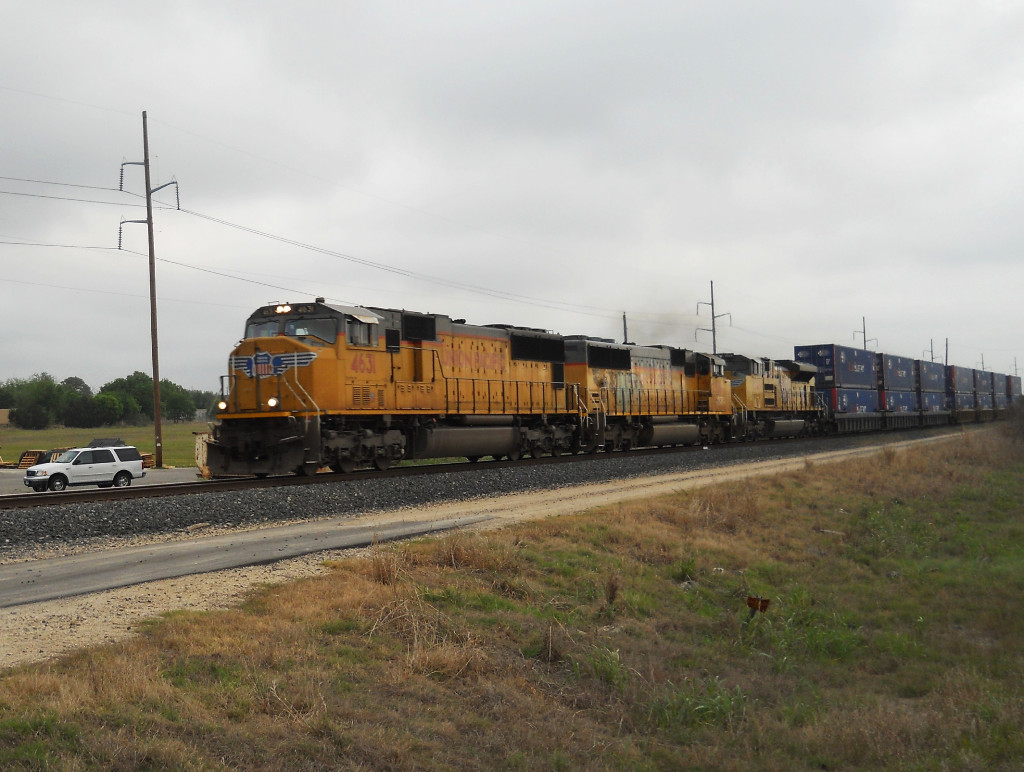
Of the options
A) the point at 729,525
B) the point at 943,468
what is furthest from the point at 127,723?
the point at 943,468

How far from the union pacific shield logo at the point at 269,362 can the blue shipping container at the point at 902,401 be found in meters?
40.6

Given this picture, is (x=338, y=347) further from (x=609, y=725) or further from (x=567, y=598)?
(x=609, y=725)

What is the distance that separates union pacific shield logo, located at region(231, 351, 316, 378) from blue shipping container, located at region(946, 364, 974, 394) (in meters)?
54.0

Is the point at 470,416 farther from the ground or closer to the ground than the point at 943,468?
farther from the ground

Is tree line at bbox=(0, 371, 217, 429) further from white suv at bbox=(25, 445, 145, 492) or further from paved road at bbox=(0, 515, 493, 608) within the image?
paved road at bbox=(0, 515, 493, 608)

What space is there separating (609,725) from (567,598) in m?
3.23

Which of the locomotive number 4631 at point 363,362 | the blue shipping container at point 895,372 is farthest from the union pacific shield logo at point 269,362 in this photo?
the blue shipping container at point 895,372

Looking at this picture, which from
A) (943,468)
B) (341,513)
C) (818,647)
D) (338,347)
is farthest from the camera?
(943,468)

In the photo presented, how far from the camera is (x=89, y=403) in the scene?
112m

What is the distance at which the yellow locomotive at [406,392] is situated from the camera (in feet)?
58.1

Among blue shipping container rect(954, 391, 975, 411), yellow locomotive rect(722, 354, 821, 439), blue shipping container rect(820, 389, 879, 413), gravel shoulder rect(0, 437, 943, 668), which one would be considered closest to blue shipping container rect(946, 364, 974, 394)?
blue shipping container rect(954, 391, 975, 411)

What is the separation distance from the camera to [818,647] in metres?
10.1

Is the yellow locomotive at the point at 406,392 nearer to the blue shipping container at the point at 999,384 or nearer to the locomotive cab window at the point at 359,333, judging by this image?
the locomotive cab window at the point at 359,333

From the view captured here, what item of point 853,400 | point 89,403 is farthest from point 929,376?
point 89,403
